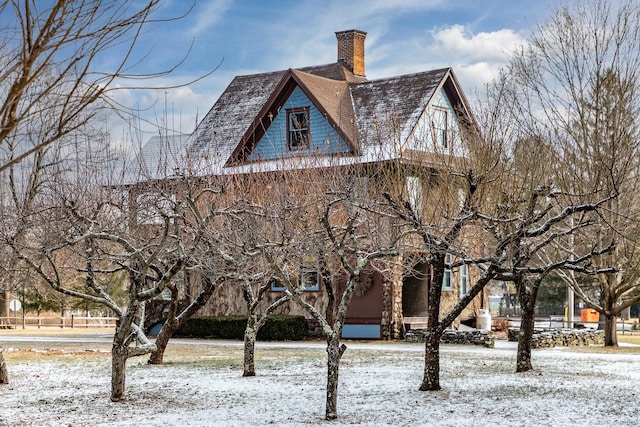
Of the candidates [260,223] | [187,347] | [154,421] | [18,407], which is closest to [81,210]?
[260,223]

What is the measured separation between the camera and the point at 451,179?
1644 centimetres

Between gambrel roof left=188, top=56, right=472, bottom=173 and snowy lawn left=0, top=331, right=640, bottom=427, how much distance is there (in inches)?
388

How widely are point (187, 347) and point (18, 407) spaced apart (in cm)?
1361

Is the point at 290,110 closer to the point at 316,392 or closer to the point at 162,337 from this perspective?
the point at 162,337

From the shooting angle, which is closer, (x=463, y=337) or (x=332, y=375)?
(x=332, y=375)

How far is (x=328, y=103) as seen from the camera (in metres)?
32.4

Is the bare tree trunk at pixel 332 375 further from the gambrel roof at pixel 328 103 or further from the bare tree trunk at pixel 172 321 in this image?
the gambrel roof at pixel 328 103

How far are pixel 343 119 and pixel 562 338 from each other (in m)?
10.7

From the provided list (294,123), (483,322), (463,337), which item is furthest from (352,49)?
(463,337)

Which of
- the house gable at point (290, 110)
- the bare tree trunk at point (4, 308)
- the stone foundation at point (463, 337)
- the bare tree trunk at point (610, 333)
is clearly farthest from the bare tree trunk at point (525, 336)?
the bare tree trunk at point (4, 308)

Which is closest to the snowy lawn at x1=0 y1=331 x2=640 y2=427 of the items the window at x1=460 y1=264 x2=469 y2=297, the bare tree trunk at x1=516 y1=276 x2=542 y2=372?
the bare tree trunk at x1=516 y1=276 x2=542 y2=372

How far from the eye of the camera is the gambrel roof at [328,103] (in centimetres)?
3152

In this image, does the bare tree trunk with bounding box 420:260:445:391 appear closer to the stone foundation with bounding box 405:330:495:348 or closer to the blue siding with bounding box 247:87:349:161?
the stone foundation with bounding box 405:330:495:348

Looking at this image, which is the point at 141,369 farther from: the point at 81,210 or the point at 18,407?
the point at 18,407
